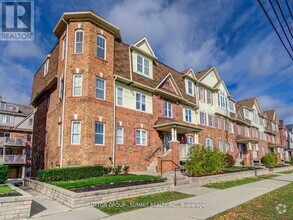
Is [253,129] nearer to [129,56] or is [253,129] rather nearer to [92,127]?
[129,56]

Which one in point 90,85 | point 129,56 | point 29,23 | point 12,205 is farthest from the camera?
point 129,56

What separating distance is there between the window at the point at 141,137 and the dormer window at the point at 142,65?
17.5 ft

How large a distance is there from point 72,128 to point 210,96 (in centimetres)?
2039

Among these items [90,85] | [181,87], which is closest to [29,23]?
[90,85]

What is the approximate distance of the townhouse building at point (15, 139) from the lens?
35594 mm

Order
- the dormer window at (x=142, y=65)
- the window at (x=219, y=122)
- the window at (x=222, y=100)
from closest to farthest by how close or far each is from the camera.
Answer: the dormer window at (x=142, y=65), the window at (x=219, y=122), the window at (x=222, y=100)

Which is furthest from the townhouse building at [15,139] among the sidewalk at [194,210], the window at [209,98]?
the sidewalk at [194,210]

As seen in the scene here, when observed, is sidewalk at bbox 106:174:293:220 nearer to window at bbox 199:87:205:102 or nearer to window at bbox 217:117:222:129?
window at bbox 199:87:205:102

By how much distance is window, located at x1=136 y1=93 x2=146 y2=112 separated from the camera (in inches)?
755

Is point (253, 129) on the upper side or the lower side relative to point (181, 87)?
lower

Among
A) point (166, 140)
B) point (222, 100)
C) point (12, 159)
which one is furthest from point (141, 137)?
point (12, 159)

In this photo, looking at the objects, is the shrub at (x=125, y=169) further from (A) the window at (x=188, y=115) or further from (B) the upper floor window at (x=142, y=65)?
(A) the window at (x=188, y=115)

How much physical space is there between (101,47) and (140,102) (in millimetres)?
5570

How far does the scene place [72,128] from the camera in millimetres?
15133
